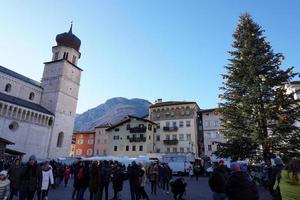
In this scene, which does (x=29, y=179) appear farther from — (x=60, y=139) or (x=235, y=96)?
(x=60, y=139)

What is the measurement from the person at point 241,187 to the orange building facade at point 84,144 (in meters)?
65.6

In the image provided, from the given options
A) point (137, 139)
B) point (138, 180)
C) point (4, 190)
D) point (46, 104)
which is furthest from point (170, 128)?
point (4, 190)

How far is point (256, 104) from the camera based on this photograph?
57.4 feet

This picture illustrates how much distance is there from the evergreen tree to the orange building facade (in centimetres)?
5468

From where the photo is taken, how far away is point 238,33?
21.2 metres

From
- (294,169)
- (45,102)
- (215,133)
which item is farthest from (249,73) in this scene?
(45,102)

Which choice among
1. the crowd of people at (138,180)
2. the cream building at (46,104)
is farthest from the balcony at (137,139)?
the crowd of people at (138,180)

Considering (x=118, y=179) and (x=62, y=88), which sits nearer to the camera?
(x=118, y=179)

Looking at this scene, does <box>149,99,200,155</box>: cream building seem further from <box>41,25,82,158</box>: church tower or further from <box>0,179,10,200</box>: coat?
<box>0,179,10,200</box>: coat

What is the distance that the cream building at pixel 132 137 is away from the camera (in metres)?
50.0

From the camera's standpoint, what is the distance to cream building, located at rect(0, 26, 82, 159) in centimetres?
4131

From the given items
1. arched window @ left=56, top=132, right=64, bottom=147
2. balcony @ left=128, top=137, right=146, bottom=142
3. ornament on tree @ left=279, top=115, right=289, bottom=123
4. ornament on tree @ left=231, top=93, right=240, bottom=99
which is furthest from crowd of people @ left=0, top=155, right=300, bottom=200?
arched window @ left=56, top=132, right=64, bottom=147

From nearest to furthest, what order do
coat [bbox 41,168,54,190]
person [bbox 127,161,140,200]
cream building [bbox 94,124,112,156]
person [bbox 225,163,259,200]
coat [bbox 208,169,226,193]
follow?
person [bbox 225,163,259,200]
coat [bbox 208,169,226,193]
coat [bbox 41,168,54,190]
person [bbox 127,161,140,200]
cream building [bbox 94,124,112,156]

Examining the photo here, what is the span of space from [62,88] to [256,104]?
4459 centimetres
